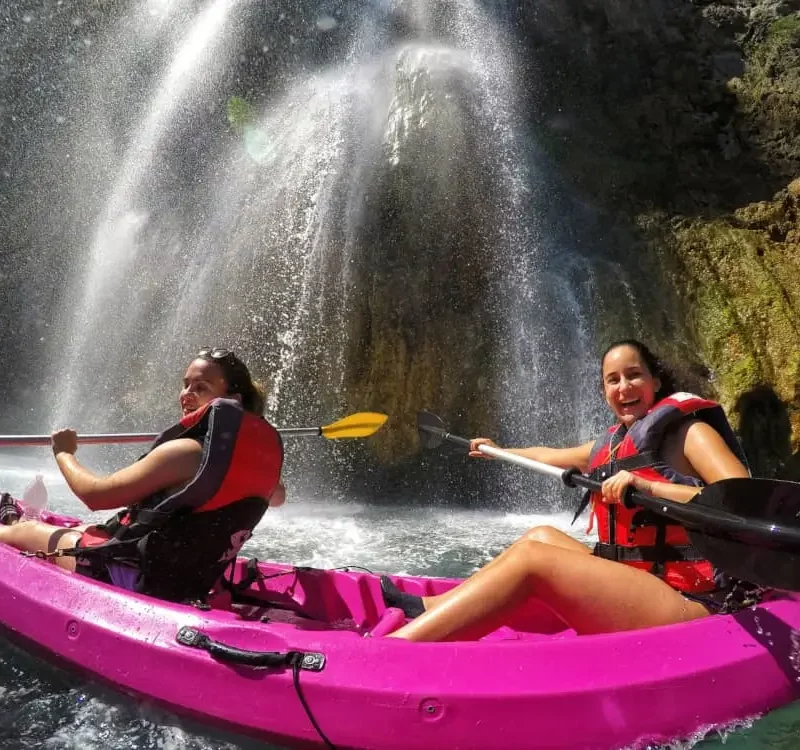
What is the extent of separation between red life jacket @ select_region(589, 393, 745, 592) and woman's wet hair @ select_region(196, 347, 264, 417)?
1648 mm

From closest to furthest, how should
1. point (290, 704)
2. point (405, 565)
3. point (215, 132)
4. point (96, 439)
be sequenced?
1. point (290, 704)
2. point (96, 439)
3. point (405, 565)
4. point (215, 132)

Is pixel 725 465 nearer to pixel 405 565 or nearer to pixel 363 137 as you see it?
pixel 405 565

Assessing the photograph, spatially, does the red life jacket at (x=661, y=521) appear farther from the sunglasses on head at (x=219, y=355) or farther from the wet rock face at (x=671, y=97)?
the wet rock face at (x=671, y=97)

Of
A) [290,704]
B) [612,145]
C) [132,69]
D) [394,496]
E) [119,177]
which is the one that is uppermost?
[132,69]

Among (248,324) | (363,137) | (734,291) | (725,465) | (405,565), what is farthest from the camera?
(363,137)

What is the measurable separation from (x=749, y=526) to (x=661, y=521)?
1.67 ft

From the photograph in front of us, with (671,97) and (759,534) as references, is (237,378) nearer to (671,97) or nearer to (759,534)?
(759,534)

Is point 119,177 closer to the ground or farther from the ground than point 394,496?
farther from the ground

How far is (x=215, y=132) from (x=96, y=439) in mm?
12735

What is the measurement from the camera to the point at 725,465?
107 inches

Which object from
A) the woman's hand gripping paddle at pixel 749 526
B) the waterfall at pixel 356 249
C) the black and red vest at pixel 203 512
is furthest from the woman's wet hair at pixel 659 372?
the waterfall at pixel 356 249

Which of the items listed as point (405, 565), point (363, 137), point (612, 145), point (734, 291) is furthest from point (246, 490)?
point (612, 145)

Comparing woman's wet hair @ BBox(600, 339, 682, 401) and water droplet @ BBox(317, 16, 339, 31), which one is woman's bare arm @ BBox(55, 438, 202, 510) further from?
water droplet @ BBox(317, 16, 339, 31)

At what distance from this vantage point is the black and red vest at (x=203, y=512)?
299cm
